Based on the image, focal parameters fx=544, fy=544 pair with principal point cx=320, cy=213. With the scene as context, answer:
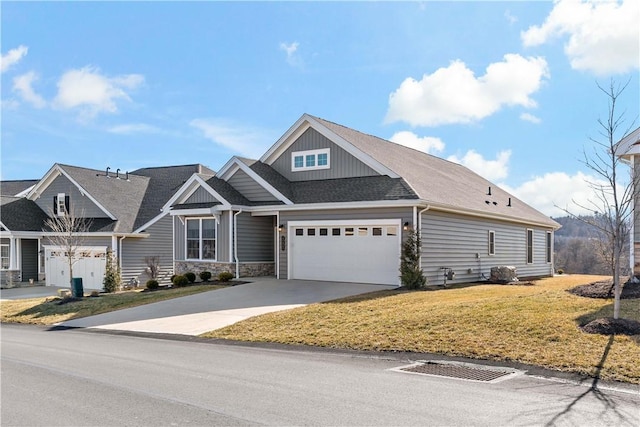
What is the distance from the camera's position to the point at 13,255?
29.5m

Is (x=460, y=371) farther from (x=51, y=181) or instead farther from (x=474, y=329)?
(x=51, y=181)

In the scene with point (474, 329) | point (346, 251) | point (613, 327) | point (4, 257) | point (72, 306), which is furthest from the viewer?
point (4, 257)

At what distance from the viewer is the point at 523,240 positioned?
27.3 metres

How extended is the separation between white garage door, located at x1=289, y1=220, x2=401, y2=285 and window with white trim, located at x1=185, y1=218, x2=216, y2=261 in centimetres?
376

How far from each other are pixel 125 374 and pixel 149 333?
4.90 metres

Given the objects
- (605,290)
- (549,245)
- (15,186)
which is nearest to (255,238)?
(605,290)

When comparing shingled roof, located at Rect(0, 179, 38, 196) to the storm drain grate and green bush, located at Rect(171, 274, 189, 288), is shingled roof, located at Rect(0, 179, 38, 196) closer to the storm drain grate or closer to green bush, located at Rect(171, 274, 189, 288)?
green bush, located at Rect(171, 274, 189, 288)

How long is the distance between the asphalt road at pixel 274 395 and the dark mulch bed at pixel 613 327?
2.53 m

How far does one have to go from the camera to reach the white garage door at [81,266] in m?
27.9

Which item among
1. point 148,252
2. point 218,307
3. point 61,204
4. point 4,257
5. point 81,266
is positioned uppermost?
point 61,204

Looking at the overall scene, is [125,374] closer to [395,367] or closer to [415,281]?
[395,367]

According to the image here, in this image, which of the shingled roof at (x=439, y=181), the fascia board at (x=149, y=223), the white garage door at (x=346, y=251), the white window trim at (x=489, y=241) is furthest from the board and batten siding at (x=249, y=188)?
the white window trim at (x=489, y=241)

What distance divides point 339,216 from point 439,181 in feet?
20.0

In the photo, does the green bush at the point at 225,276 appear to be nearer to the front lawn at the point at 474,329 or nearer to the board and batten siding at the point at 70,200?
the front lawn at the point at 474,329
